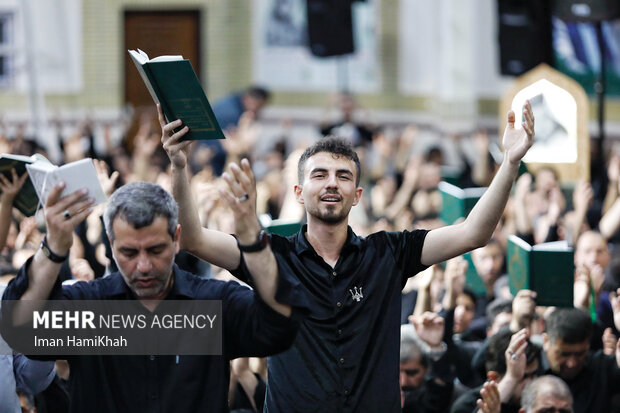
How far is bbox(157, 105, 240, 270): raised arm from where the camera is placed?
11.2 ft

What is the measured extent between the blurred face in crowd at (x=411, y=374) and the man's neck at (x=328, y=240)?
1.38 m

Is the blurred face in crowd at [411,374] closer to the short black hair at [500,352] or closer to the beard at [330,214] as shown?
the short black hair at [500,352]

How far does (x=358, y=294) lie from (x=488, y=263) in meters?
3.50

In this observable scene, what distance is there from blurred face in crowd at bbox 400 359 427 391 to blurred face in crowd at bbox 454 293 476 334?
1.03 m

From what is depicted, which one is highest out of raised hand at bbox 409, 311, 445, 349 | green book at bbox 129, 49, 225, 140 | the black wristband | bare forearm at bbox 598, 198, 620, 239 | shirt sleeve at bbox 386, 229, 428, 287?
green book at bbox 129, 49, 225, 140

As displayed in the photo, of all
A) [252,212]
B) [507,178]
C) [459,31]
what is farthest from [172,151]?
[459,31]

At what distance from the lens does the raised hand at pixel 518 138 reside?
349 cm

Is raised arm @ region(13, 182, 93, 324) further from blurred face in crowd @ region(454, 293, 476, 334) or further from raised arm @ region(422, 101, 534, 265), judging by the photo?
blurred face in crowd @ region(454, 293, 476, 334)

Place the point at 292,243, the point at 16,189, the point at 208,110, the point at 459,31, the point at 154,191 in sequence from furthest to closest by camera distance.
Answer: the point at 459,31
the point at 16,189
the point at 292,243
the point at 208,110
the point at 154,191

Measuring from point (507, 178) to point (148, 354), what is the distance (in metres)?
1.29

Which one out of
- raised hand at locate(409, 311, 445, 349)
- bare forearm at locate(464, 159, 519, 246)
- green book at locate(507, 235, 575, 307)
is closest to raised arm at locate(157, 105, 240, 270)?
bare forearm at locate(464, 159, 519, 246)

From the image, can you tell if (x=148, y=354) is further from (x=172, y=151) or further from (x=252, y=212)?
(x=172, y=151)

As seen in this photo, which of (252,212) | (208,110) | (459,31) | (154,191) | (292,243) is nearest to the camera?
(252,212)

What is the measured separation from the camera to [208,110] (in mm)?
3381
